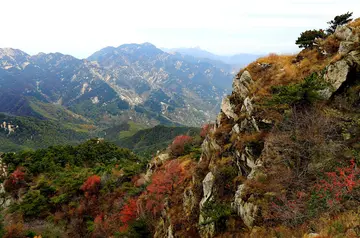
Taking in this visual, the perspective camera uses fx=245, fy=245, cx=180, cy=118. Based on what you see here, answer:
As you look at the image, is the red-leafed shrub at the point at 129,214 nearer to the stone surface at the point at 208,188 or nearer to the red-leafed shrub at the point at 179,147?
the red-leafed shrub at the point at 179,147

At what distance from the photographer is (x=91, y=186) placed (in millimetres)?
55344

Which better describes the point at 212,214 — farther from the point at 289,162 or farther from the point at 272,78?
the point at 272,78

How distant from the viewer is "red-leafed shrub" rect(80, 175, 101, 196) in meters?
55.2

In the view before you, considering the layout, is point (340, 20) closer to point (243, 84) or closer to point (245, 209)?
point (243, 84)

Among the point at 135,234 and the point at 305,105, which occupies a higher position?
the point at 305,105

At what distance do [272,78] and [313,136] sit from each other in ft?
32.4

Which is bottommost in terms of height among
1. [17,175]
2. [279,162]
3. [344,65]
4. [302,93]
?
[17,175]

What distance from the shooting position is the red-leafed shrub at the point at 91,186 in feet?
181

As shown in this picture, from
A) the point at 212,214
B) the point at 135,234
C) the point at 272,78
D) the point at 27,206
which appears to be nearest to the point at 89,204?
the point at 27,206

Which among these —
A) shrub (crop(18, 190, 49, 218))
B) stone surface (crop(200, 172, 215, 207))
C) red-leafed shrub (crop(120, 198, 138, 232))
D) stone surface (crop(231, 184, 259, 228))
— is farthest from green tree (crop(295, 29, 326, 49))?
shrub (crop(18, 190, 49, 218))

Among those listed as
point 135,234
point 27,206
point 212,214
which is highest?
point 212,214

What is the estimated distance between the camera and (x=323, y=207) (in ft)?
39.6

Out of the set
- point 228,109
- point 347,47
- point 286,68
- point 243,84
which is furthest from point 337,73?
point 228,109

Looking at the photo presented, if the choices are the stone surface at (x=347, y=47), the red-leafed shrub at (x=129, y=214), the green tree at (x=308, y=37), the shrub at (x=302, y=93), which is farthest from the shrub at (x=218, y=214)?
the red-leafed shrub at (x=129, y=214)
